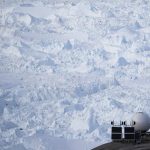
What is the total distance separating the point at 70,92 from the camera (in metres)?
120

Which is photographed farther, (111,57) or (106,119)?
(111,57)

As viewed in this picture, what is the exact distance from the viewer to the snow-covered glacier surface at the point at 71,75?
112m

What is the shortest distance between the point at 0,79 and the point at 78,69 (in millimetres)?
17310

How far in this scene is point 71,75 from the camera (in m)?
132

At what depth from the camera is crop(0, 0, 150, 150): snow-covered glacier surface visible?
369 ft

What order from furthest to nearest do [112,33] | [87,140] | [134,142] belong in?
[112,33] → [87,140] → [134,142]

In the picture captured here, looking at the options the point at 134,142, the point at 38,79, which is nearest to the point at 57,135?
the point at 38,79

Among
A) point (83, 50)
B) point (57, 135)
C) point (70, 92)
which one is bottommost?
point (57, 135)

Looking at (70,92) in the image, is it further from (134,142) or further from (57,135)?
(134,142)

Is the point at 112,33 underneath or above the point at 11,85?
above

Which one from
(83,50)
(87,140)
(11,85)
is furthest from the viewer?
(83,50)

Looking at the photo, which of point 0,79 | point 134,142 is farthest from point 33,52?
point 134,142

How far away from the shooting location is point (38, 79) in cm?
12888

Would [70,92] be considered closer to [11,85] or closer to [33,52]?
[11,85]
